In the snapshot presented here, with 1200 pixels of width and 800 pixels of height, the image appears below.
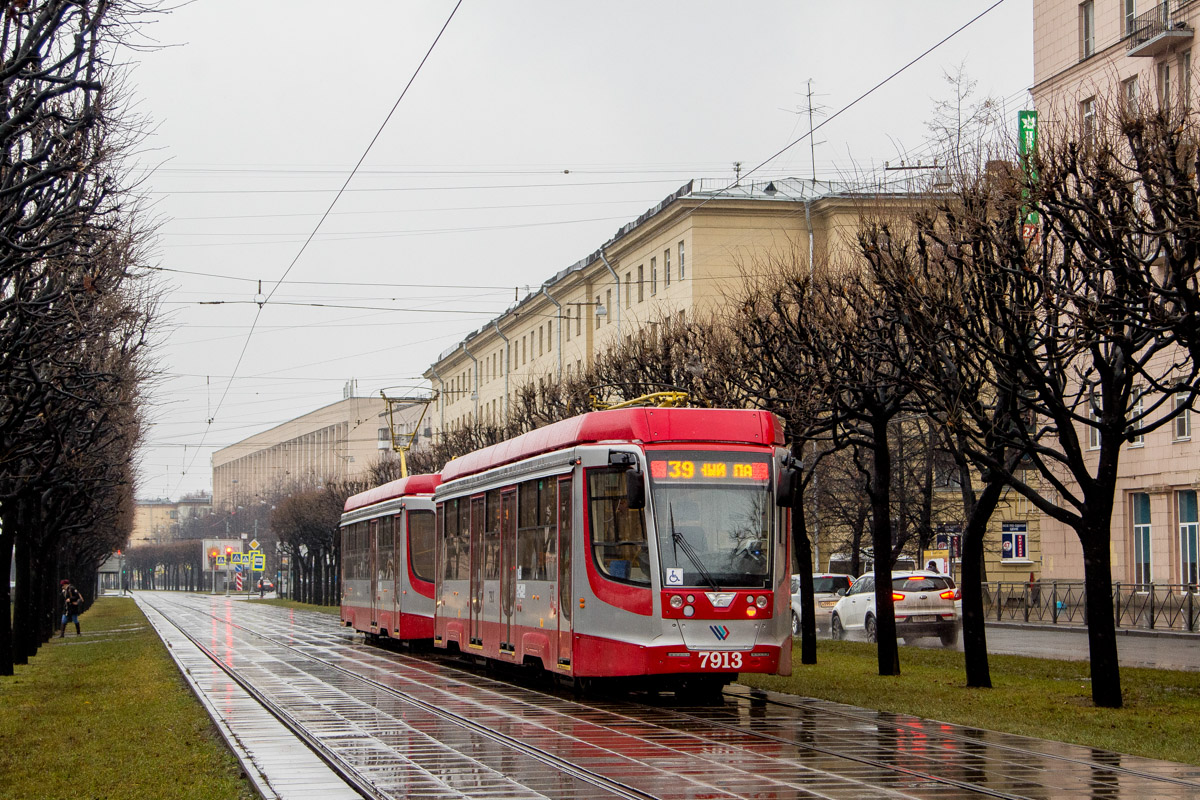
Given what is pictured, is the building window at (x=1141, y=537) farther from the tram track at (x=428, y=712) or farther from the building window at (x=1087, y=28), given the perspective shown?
the tram track at (x=428, y=712)

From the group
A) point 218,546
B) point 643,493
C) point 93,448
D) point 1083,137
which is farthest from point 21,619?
point 218,546

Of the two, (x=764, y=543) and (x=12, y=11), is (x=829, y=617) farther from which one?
(x=12, y=11)

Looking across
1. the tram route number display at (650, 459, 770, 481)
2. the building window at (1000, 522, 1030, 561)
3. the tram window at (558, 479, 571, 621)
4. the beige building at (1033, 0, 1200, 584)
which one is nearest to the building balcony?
the beige building at (1033, 0, 1200, 584)

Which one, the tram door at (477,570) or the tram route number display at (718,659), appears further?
the tram door at (477,570)

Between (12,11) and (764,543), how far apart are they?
9.69 meters

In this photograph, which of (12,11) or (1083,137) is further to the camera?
(1083,137)

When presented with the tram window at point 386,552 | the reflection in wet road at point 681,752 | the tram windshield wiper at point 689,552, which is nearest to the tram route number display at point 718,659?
the reflection in wet road at point 681,752

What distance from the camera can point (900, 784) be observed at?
11492mm

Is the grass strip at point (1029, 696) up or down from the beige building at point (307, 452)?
down

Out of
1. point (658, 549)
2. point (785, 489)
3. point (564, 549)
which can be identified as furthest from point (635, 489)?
point (564, 549)

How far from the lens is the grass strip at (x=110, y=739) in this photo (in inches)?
469

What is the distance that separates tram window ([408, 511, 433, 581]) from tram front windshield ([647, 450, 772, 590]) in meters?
12.8

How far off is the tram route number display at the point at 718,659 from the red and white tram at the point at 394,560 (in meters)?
12.6

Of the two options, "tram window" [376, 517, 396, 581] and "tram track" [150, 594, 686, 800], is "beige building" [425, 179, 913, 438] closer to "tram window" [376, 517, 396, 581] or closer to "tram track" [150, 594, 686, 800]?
"tram window" [376, 517, 396, 581]
